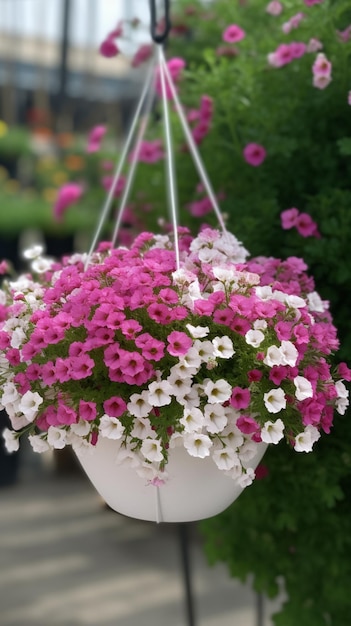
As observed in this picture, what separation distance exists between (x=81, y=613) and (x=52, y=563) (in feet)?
1.54

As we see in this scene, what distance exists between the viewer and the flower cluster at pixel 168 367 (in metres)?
1.11

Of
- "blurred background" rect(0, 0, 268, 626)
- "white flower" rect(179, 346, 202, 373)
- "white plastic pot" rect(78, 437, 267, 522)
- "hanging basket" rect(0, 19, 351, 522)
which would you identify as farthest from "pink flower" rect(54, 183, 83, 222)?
"white flower" rect(179, 346, 202, 373)

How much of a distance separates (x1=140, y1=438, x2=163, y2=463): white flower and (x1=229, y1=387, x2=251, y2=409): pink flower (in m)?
0.12

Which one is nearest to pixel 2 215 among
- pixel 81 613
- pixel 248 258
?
pixel 81 613

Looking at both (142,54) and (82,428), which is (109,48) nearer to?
(142,54)

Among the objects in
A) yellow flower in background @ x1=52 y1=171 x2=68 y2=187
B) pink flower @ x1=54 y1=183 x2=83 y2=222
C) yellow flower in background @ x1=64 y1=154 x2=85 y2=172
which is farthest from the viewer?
yellow flower in background @ x1=64 y1=154 x2=85 y2=172

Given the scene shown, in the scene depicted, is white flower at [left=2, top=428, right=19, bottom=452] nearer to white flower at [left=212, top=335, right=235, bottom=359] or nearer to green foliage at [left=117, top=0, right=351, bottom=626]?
white flower at [left=212, top=335, right=235, bottom=359]

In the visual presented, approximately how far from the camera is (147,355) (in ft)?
3.59

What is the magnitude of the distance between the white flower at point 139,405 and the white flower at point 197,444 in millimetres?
64

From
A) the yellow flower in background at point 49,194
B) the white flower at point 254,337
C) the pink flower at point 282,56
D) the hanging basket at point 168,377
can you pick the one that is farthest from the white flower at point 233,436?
the yellow flower in background at point 49,194

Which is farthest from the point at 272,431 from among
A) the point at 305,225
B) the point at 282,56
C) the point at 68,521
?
the point at 68,521

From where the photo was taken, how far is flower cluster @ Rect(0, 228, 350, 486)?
1.11 m

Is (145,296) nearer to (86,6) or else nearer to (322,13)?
(322,13)

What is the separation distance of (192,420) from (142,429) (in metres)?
0.08
